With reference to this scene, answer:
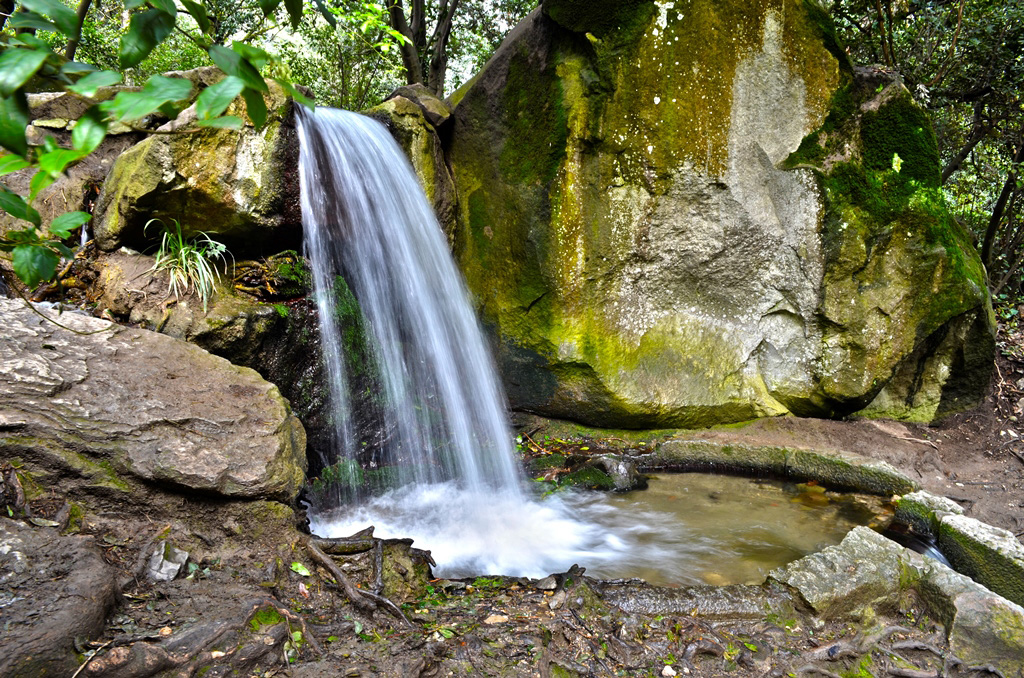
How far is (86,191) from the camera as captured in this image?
462 cm

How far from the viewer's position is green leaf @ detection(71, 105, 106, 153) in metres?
0.79

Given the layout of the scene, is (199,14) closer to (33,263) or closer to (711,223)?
(33,263)

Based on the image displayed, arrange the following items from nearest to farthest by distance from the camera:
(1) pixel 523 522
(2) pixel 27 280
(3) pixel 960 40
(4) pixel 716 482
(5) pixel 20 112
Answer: (5) pixel 20 112
(2) pixel 27 280
(1) pixel 523 522
(4) pixel 716 482
(3) pixel 960 40

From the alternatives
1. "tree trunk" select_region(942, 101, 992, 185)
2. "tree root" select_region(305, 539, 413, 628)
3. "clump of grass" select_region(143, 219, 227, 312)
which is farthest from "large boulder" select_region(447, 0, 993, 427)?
"tree root" select_region(305, 539, 413, 628)

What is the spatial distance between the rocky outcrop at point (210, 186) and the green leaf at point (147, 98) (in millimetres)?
3596

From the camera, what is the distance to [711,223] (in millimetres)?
5504

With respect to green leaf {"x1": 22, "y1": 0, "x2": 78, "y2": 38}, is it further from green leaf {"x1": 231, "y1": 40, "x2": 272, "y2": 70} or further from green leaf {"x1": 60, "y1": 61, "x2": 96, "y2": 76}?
green leaf {"x1": 231, "y1": 40, "x2": 272, "y2": 70}

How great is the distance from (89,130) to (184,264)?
362cm

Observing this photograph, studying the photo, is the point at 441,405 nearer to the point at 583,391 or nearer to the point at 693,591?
the point at 583,391

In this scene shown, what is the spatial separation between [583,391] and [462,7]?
31.4ft

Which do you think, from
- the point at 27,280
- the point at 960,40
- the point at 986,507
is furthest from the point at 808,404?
the point at 27,280

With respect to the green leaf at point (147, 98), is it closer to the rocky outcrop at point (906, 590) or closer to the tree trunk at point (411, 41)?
the rocky outcrop at point (906, 590)

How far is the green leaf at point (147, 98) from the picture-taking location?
753 millimetres

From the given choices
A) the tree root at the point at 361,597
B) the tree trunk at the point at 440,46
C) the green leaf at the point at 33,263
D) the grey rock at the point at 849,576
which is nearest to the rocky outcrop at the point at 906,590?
the grey rock at the point at 849,576
